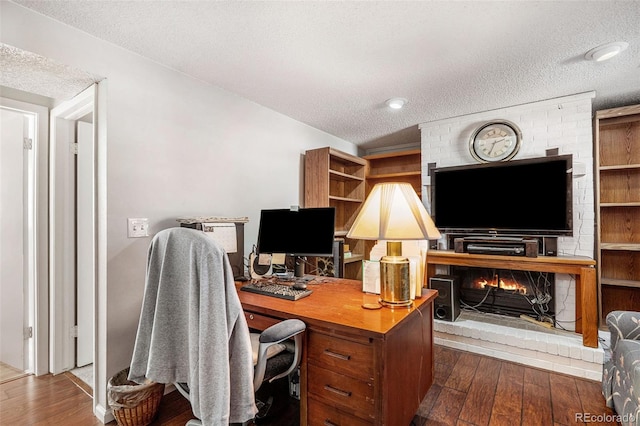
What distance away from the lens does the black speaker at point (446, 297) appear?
9.54 feet

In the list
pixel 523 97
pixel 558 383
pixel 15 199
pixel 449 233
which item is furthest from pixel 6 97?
pixel 558 383

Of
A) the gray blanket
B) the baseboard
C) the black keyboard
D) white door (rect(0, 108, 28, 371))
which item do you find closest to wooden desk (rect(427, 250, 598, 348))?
the black keyboard

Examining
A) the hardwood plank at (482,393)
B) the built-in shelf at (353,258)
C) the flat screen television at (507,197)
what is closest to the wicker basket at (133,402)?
the hardwood plank at (482,393)

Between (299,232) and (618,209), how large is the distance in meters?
3.33

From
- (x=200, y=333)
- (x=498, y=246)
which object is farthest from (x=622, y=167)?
(x=200, y=333)

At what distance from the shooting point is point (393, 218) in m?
1.46

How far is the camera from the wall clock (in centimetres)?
302

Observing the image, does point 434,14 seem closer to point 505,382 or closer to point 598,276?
point 505,382

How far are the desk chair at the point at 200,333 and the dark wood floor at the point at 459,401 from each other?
753 millimetres

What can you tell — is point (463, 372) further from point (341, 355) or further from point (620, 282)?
point (620, 282)

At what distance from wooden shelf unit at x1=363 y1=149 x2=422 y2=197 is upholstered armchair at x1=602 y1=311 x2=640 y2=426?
103 inches

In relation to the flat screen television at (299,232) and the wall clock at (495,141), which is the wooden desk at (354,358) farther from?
the wall clock at (495,141)

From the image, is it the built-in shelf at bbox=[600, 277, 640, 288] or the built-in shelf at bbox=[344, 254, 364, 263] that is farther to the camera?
the built-in shelf at bbox=[344, 254, 364, 263]

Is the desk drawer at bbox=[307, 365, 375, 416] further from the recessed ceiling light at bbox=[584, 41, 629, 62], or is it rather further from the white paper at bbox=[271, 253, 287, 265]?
the recessed ceiling light at bbox=[584, 41, 629, 62]
